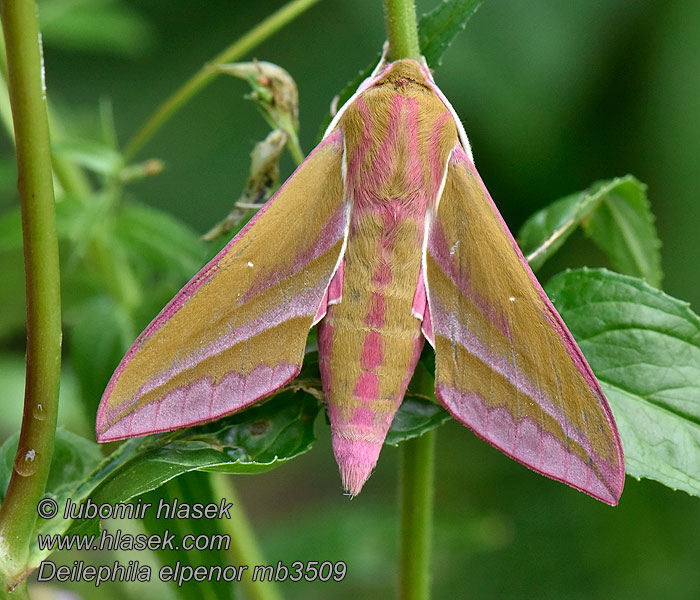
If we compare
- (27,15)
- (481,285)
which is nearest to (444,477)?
(481,285)

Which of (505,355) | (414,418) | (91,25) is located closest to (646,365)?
(505,355)

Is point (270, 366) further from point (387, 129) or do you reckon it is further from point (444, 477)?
Result: point (444, 477)

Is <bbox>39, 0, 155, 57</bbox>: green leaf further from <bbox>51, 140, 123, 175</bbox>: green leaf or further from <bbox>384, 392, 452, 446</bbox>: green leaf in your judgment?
<bbox>384, 392, 452, 446</bbox>: green leaf

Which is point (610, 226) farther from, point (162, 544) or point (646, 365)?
point (162, 544)

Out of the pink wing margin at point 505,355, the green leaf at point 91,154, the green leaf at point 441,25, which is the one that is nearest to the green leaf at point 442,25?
the green leaf at point 441,25

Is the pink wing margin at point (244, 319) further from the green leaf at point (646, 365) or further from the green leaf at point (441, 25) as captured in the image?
the green leaf at point (646, 365)
